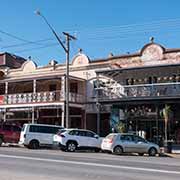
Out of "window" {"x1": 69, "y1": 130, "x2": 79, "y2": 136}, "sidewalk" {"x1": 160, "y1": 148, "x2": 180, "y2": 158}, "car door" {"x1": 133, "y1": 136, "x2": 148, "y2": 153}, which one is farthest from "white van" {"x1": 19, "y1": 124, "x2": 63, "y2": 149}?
"sidewalk" {"x1": 160, "y1": 148, "x2": 180, "y2": 158}

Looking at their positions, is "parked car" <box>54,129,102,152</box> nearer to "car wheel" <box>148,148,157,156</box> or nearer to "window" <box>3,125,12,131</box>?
"car wheel" <box>148,148,157,156</box>

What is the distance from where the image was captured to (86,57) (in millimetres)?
43406

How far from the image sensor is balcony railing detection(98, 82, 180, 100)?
119 feet

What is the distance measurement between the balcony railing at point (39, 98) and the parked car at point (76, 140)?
10.1 m

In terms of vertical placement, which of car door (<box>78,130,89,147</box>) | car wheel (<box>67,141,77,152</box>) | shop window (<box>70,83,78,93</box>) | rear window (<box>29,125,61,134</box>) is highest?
shop window (<box>70,83,78,93</box>)

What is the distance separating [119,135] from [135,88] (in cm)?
938

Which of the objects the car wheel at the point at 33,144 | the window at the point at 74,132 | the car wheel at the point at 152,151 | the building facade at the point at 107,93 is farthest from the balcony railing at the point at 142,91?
the car wheel at the point at 33,144

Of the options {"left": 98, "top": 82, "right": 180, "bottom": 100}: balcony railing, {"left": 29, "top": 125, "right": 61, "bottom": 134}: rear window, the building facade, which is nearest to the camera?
{"left": 29, "top": 125, "right": 61, "bottom": 134}: rear window

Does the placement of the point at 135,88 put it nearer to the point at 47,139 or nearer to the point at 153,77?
the point at 153,77

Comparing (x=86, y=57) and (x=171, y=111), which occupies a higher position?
(x=86, y=57)

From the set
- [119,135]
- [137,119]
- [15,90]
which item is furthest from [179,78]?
[15,90]

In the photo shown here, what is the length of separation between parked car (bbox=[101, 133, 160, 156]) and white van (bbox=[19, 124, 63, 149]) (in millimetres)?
5270

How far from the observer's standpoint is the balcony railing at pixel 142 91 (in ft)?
119

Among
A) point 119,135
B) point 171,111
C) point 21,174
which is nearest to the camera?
point 21,174
